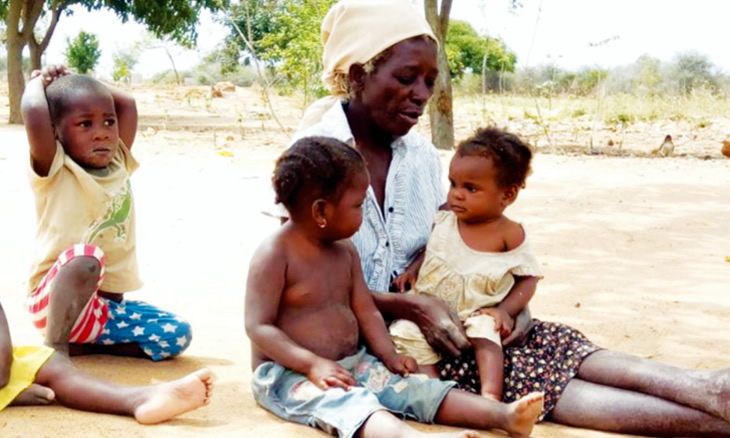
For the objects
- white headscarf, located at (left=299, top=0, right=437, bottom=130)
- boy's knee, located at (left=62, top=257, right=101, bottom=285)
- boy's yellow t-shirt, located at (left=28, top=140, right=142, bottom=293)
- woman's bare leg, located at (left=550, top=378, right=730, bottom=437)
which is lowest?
woman's bare leg, located at (left=550, top=378, right=730, bottom=437)

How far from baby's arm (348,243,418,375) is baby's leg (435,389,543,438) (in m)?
0.18

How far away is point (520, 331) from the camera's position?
11.0 feet

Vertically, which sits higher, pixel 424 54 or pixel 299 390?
pixel 424 54

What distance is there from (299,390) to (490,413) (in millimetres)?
592

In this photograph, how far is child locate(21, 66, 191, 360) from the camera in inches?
139

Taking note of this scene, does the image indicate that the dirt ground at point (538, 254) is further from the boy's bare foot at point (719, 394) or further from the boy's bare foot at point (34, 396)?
the boy's bare foot at point (719, 394)

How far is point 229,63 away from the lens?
43.4 m

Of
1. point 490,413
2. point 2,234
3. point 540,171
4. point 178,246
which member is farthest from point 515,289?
point 540,171

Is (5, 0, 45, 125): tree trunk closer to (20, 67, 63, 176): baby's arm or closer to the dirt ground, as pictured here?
the dirt ground

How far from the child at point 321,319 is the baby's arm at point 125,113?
1176mm

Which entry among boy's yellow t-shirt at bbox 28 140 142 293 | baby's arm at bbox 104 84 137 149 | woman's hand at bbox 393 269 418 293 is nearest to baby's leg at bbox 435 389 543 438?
woman's hand at bbox 393 269 418 293

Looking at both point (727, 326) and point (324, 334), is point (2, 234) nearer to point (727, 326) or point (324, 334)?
point (324, 334)

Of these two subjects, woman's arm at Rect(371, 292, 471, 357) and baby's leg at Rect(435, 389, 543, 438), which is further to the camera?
woman's arm at Rect(371, 292, 471, 357)

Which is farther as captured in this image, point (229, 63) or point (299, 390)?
point (229, 63)
